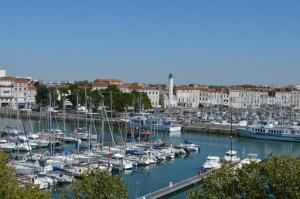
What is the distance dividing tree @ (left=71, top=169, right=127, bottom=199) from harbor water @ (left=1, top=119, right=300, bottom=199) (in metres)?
4.13

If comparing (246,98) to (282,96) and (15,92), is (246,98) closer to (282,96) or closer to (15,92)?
(282,96)

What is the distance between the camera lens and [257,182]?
456 inches

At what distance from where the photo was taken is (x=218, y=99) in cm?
8938

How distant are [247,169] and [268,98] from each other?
83.6 metres

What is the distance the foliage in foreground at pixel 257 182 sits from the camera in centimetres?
1128

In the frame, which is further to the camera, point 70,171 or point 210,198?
point 70,171

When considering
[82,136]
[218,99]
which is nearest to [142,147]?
[82,136]

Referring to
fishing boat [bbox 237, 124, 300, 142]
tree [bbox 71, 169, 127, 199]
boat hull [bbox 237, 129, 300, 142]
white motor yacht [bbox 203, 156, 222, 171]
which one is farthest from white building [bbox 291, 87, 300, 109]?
tree [bbox 71, 169, 127, 199]

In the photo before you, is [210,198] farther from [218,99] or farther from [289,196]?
[218,99]

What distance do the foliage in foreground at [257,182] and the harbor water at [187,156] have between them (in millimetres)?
1571

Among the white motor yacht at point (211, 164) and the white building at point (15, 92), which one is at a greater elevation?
the white building at point (15, 92)

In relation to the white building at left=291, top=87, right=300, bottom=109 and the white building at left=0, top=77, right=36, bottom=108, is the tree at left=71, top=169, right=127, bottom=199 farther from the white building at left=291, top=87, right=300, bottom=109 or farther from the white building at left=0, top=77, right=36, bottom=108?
the white building at left=291, top=87, right=300, bottom=109

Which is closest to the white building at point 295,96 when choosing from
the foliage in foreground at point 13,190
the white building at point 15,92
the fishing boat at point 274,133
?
the white building at point 15,92

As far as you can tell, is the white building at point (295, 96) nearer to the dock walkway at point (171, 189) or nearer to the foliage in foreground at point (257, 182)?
the dock walkway at point (171, 189)
